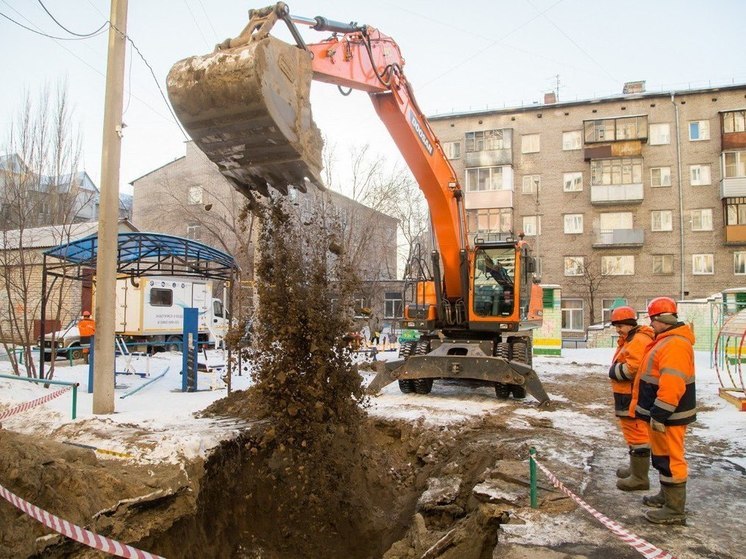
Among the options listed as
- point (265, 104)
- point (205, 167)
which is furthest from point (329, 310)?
point (205, 167)

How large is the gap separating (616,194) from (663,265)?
4963mm

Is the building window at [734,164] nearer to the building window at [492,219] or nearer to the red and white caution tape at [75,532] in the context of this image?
the building window at [492,219]

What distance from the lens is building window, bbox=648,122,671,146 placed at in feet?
105

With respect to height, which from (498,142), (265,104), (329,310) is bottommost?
(329,310)

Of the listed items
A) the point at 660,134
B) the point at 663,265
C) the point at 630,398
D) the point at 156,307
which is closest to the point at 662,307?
the point at 630,398

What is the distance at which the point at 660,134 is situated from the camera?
3203 centimetres

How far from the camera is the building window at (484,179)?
33.7 metres

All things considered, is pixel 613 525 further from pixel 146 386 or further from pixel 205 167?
pixel 205 167

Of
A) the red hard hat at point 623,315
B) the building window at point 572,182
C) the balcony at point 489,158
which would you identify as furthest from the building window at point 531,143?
the red hard hat at point 623,315

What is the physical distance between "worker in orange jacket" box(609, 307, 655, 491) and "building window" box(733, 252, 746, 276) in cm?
3125

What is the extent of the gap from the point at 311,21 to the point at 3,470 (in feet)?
15.2

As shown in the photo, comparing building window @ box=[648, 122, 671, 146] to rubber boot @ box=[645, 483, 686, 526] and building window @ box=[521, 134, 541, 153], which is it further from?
rubber boot @ box=[645, 483, 686, 526]

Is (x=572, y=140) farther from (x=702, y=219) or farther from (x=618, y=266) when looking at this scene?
(x=702, y=219)

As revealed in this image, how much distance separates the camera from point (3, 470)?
4.04 meters
